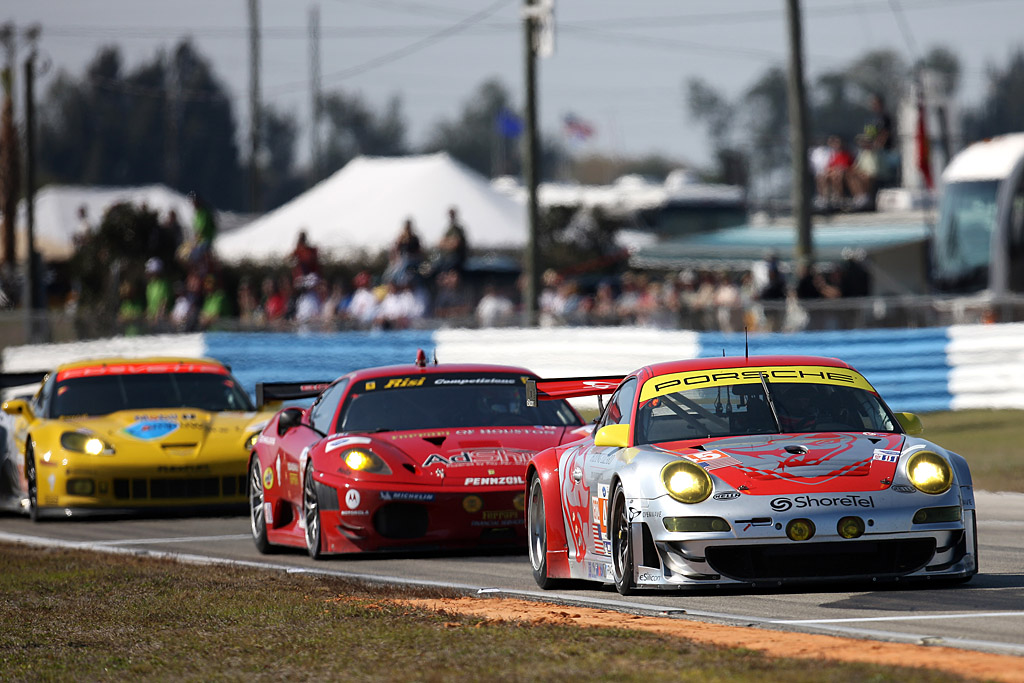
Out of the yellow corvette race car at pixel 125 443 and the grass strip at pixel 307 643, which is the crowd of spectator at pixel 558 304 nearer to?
the yellow corvette race car at pixel 125 443

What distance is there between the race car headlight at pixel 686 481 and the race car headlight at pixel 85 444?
728cm

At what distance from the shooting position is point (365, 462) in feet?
33.3

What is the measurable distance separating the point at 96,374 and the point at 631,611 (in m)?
8.40

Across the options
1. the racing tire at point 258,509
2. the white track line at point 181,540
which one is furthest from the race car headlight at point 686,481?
the white track line at point 181,540

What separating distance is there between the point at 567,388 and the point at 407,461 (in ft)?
4.51

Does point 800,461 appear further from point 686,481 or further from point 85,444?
point 85,444

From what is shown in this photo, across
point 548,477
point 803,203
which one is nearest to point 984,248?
point 803,203

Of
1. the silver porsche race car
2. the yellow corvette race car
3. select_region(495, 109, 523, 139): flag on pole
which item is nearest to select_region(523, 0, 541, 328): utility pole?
the yellow corvette race car

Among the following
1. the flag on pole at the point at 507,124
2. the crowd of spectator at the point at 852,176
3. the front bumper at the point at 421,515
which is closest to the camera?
the front bumper at the point at 421,515

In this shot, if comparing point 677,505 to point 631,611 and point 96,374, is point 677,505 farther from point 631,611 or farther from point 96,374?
point 96,374

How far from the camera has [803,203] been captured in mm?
23469

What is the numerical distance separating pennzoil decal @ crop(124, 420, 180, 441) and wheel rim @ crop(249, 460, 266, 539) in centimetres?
196

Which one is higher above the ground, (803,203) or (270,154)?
(270,154)

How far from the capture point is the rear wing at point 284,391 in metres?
12.1
